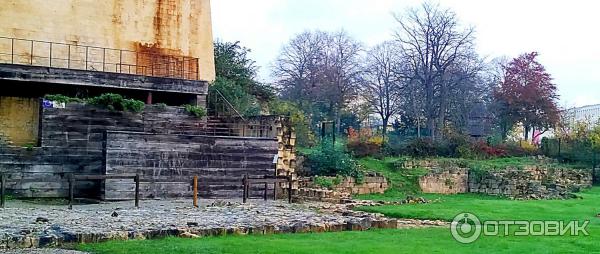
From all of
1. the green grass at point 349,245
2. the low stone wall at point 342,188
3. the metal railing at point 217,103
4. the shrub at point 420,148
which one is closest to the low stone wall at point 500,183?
the low stone wall at point 342,188

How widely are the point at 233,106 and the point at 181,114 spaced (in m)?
7.39

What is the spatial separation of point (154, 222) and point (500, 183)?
73.2 ft

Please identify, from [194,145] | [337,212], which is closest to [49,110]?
[194,145]

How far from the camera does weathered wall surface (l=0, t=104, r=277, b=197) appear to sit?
73.4 feet

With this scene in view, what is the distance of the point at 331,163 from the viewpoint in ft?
100

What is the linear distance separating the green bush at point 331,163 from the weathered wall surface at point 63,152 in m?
6.90

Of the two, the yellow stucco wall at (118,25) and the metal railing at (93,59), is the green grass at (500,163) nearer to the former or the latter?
the yellow stucco wall at (118,25)

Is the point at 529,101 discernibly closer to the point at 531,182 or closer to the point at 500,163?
the point at 500,163

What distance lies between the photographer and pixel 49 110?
23.0 metres

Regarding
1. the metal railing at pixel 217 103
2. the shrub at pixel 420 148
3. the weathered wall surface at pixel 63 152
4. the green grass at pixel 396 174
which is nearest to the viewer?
the weathered wall surface at pixel 63 152

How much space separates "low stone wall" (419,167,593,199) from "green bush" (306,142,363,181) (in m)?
4.12

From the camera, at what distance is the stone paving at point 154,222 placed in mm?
12547

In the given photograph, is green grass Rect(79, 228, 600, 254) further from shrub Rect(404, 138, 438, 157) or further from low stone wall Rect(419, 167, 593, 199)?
shrub Rect(404, 138, 438, 157)

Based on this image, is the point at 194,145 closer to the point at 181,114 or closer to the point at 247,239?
the point at 181,114
